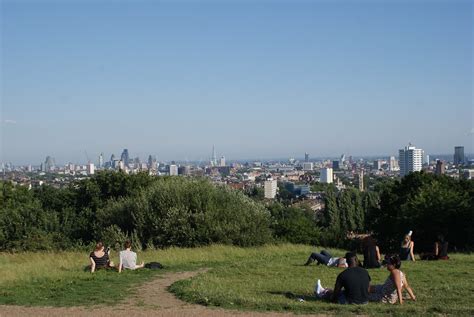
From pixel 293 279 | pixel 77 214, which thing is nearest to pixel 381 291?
pixel 293 279

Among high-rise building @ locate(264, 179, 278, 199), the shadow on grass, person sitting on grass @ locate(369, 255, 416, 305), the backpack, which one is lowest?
high-rise building @ locate(264, 179, 278, 199)

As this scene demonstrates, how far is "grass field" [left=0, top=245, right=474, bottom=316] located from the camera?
11.5 meters

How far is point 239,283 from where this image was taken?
15.1m

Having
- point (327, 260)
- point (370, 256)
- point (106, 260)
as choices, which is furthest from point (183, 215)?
point (370, 256)

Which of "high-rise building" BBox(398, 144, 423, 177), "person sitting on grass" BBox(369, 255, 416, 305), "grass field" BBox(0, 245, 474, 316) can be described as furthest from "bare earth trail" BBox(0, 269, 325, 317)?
"high-rise building" BBox(398, 144, 423, 177)

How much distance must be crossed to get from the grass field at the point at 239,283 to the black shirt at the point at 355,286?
17.5 inches

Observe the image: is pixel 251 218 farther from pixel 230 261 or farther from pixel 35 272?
pixel 35 272

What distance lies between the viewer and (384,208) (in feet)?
136

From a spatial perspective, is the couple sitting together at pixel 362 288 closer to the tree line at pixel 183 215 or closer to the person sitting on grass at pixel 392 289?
the person sitting on grass at pixel 392 289

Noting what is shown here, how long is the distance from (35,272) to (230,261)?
6.51 metres

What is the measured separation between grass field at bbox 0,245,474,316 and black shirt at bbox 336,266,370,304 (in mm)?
444

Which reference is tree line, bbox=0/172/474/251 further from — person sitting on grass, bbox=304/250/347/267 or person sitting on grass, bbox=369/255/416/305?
person sitting on grass, bbox=369/255/416/305

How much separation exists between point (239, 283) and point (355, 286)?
3960 millimetres

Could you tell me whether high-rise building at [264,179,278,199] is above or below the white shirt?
below
